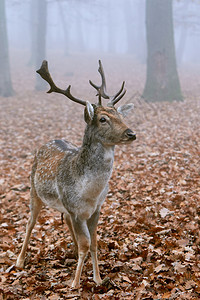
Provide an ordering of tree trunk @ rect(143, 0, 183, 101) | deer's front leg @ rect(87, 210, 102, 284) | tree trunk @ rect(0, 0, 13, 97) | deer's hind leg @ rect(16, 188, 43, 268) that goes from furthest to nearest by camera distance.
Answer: tree trunk @ rect(0, 0, 13, 97), tree trunk @ rect(143, 0, 183, 101), deer's hind leg @ rect(16, 188, 43, 268), deer's front leg @ rect(87, 210, 102, 284)

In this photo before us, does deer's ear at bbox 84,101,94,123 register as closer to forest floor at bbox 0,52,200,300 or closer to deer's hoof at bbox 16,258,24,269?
forest floor at bbox 0,52,200,300

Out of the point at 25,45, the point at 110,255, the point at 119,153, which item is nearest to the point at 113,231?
the point at 110,255

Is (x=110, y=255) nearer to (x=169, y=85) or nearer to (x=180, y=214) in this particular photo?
(x=180, y=214)

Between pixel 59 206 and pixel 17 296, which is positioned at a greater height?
pixel 59 206

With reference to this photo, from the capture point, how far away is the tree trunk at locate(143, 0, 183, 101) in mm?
15086

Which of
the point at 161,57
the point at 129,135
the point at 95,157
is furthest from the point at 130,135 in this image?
the point at 161,57

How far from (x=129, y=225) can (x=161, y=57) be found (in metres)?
11.5

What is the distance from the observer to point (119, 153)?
382 inches

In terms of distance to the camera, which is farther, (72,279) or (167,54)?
(167,54)

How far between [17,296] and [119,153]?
616 cm

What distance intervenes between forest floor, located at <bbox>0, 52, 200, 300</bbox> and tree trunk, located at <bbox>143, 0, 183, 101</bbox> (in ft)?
9.23

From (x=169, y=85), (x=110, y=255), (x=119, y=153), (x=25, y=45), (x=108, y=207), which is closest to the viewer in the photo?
(x=110, y=255)

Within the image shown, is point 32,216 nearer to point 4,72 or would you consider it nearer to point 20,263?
point 20,263

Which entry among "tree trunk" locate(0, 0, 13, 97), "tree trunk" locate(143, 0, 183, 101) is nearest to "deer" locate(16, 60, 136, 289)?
"tree trunk" locate(143, 0, 183, 101)
